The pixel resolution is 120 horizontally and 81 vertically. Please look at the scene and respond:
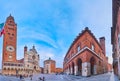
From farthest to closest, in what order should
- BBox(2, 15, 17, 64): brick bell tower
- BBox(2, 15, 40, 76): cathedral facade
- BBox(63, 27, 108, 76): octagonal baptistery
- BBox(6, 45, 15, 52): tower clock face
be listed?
BBox(6, 45, 15, 52): tower clock face, BBox(2, 15, 17, 64): brick bell tower, BBox(2, 15, 40, 76): cathedral facade, BBox(63, 27, 108, 76): octagonal baptistery

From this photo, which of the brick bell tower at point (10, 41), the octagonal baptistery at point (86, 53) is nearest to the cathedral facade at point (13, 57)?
the brick bell tower at point (10, 41)

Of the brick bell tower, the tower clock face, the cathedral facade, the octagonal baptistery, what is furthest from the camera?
the tower clock face

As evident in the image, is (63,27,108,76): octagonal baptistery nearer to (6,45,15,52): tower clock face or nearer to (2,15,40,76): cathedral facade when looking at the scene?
(2,15,40,76): cathedral facade

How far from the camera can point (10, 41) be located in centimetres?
8450

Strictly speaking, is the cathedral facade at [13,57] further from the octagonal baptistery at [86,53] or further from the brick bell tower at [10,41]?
the octagonal baptistery at [86,53]

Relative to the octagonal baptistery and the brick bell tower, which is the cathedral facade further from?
the octagonal baptistery

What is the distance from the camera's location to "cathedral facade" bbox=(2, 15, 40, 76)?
8043 centimetres

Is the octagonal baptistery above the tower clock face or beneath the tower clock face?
beneath

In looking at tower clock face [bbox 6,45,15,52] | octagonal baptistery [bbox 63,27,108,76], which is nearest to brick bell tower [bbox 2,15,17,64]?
tower clock face [bbox 6,45,15,52]

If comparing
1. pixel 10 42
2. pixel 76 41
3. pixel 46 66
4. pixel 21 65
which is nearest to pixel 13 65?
pixel 21 65

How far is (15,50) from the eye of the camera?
278 ft

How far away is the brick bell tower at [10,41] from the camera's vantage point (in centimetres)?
8222

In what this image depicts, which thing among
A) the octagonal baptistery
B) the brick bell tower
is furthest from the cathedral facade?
the octagonal baptistery

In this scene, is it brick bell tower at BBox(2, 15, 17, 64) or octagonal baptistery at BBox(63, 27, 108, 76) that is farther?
brick bell tower at BBox(2, 15, 17, 64)
